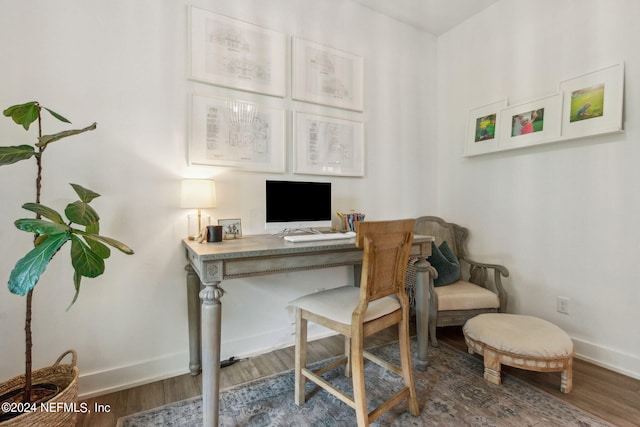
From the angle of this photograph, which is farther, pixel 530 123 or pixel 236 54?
pixel 530 123

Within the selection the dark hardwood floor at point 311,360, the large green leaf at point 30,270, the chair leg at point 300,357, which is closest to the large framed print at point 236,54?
the large green leaf at point 30,270

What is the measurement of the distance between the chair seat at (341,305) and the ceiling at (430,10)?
8.24 ft

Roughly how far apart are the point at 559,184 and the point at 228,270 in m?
2.40

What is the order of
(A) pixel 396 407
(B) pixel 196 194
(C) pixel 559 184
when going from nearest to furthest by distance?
(A) pixel 396 407, (B) pixel 196 194, (C) pixel 559 184

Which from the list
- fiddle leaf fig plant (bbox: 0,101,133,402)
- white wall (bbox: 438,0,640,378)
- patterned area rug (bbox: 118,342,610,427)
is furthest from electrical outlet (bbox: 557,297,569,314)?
fiddle leaf fig plant (bbox: 0,101,133,402)

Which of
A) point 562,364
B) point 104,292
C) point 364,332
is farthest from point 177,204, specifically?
point 562,364

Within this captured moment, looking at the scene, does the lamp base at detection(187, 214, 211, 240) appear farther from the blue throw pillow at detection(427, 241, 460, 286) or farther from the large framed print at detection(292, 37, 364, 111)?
the blue throw pillow at detection(427, 241, 460, 286)

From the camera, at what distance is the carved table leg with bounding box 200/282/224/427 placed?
1353mm

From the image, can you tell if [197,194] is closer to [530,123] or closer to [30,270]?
[30,270]

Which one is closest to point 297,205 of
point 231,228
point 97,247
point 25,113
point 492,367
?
point 231,228

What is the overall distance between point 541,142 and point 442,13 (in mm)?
1523

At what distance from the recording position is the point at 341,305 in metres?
1.47

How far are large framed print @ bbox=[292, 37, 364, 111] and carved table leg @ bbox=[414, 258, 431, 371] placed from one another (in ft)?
4.80

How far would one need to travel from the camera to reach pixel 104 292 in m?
1.72
